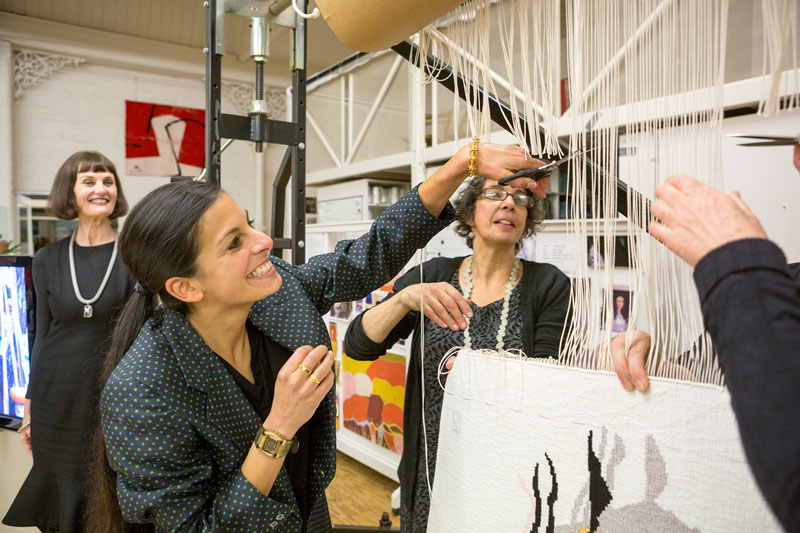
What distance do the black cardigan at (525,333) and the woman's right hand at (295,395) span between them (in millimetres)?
Answer: 479

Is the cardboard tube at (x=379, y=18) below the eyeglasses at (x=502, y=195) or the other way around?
the other way around

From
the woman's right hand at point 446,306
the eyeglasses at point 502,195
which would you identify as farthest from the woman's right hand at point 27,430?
the eyeglasses at point 502,195

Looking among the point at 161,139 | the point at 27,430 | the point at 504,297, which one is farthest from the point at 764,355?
the point at 161,139

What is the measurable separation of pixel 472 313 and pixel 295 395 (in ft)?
1.52

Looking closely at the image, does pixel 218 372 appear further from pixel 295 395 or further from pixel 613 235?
pixel 613 235

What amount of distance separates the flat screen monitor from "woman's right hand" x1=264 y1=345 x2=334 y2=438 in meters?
1.54

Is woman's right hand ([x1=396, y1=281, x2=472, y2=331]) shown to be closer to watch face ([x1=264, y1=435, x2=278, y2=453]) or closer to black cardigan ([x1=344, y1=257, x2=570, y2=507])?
black cardigan ([x1=344, y1=257, x2=570, y2=507])

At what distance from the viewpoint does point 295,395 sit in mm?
948

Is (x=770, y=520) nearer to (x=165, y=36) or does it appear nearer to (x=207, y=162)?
(x=207, y=162)

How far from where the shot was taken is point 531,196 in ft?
4.78

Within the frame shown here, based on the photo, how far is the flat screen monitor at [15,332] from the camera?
1976mm

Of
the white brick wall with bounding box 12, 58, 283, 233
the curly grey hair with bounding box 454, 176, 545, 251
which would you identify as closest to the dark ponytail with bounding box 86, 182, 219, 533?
the curly grey hair with bounding box 454, 176, 545, 251

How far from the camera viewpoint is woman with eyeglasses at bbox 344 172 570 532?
1.31 meters

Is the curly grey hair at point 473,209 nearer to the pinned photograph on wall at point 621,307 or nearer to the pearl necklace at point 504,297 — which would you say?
the pearl necklace at point 504,297
